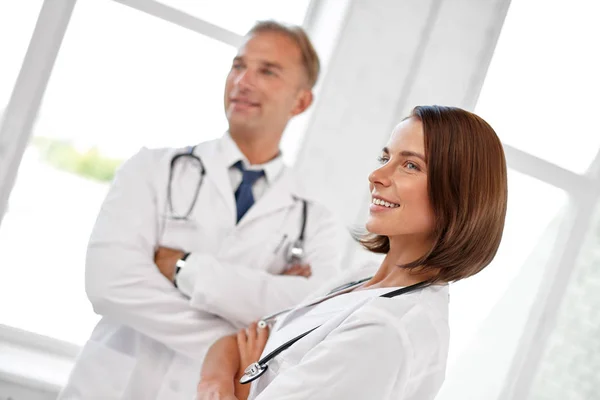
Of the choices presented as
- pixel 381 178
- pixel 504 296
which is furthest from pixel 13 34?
pixel 504 296

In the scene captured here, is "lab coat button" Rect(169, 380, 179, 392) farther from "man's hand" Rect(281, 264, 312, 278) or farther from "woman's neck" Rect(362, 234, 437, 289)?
"woman's neck" Rect(362, 234, 437, 289)

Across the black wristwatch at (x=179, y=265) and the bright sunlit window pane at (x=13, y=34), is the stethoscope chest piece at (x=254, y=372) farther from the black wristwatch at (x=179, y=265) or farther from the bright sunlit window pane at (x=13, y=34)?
the bright sunlit window pane at (x=13, y=34)

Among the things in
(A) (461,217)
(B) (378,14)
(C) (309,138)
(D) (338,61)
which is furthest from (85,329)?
(A) (461,217)

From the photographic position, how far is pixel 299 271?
6.30ft

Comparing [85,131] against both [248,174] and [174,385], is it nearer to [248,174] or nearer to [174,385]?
[248,174]

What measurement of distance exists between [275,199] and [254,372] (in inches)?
29.8

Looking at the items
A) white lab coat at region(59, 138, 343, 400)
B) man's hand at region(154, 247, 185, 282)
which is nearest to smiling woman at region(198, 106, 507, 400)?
white lab coat at region(59, 138, 343, 400)

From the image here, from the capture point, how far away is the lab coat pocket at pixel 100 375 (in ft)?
5.76

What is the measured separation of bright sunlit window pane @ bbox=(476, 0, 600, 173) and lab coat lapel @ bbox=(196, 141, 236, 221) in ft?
4.65

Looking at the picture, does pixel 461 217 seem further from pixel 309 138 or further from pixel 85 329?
pixel 85 329

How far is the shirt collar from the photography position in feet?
6.58

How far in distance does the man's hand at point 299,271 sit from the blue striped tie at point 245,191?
0.21 meters

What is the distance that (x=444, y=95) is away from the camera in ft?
8.55

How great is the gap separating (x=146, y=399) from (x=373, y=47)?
153cm
